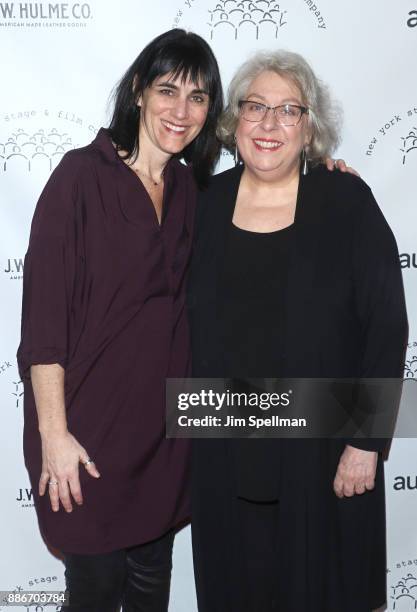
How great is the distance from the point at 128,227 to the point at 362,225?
0.52 m

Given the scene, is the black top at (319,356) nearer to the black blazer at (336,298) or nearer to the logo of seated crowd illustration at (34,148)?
the black blazer at (336,298)

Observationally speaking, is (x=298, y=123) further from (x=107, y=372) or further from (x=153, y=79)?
(x=107, y=372)

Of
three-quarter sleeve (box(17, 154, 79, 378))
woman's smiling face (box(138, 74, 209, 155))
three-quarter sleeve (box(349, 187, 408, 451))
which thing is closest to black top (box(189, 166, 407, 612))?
three-quarter sleeve (box(349, 187, 408, 451))

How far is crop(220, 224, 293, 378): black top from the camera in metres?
1.56

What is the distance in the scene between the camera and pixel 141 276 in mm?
1456

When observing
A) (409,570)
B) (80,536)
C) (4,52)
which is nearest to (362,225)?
(80,536)

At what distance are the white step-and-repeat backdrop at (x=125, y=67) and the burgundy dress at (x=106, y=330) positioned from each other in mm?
456

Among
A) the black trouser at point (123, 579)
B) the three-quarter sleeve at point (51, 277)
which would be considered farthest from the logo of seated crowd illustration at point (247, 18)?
the black trouser at point (123, 579)

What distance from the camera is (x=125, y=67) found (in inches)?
74.2

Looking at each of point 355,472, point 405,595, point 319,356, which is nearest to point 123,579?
point 355,472

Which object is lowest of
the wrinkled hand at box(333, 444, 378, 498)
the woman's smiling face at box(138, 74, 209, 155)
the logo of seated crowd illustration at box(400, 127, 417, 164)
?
the wrinkled hand at box(333, 444, 378, 498)

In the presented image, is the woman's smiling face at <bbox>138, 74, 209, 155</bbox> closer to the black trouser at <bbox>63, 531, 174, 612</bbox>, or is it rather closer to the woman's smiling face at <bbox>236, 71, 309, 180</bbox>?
the woman's smiling face at <bbox>236, 71, 309, 180</bbox>

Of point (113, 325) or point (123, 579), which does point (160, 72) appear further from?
point (123, 579)

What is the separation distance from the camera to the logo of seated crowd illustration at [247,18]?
6.19 feet
